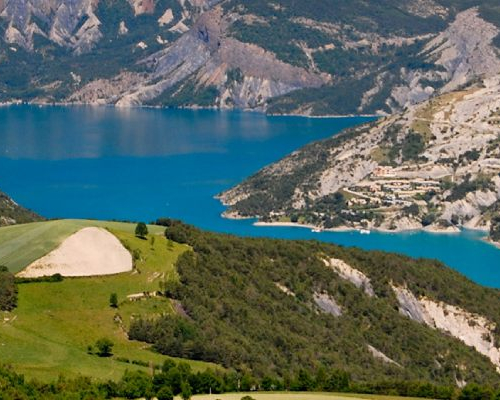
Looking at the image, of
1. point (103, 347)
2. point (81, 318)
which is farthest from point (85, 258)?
point (103, 347)

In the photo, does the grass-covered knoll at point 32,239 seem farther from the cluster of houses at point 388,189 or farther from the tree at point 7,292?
the cluster of houses at point 388,189

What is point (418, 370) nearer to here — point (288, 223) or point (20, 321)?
point (20, 321)

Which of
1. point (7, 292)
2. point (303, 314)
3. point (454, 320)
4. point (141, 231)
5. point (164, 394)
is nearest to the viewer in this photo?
point (164, 394)

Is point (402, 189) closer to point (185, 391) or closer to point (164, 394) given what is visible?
point (185, 391)

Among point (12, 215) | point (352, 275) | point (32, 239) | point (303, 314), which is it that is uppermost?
point (32, 239)

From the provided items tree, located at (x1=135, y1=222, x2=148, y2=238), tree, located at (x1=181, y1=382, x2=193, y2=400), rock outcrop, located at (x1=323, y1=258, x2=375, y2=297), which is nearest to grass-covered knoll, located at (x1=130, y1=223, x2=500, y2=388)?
rock outcrop, located at (x1=323, y1=258, x2=375, y2=297)

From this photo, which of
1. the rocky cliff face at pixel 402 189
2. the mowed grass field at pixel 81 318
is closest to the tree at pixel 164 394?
the mowed grass field at pixel 81 318

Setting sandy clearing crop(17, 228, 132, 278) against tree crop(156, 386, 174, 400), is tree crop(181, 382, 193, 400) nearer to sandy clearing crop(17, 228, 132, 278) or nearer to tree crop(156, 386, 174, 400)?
tree crop(156, 386, 174, 400)
